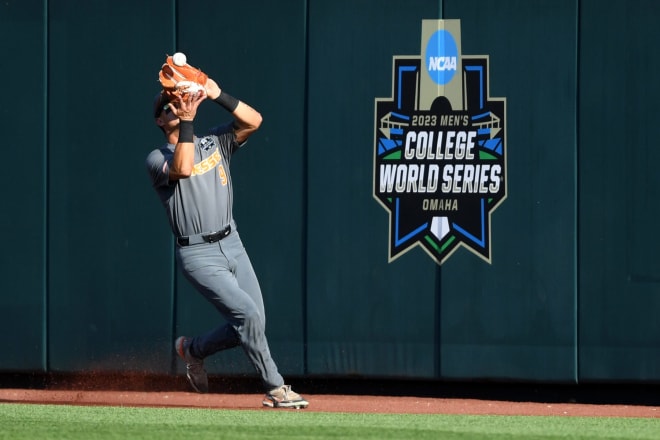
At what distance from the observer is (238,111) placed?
697 centimetres

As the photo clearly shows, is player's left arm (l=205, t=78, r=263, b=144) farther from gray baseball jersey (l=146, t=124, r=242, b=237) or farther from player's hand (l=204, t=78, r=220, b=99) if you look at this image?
gray baseball jersey (l=146, t=124, r=242, b=237)

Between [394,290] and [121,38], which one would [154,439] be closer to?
[394,290]

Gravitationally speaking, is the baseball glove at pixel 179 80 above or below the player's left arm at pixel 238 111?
above

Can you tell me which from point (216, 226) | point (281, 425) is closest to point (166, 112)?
point (216, 226)

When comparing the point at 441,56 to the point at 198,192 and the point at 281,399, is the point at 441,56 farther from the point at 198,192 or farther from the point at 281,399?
the point at 281,399

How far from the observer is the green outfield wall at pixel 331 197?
8.18 metres

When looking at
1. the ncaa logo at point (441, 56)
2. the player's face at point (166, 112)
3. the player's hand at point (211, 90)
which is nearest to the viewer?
the player's hand at point (211, 90)

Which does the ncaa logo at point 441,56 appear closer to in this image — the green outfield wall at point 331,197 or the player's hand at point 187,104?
the green outfield wall at point 331,197

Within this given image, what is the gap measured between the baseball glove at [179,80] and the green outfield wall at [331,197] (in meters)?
1.68

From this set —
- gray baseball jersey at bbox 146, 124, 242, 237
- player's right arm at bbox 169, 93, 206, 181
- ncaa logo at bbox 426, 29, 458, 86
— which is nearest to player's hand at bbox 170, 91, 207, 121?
player's right arm at bbox 169, 93, 206, 181

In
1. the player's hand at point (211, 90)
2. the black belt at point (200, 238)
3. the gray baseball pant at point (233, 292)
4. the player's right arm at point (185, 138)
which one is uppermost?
the player's hand at point (211, 90)

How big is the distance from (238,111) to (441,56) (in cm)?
188

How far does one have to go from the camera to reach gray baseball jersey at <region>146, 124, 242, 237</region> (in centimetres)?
696

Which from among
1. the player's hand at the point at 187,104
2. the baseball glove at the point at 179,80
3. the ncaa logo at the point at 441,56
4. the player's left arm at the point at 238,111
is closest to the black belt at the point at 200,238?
the player's left arm at the point at 238,111
